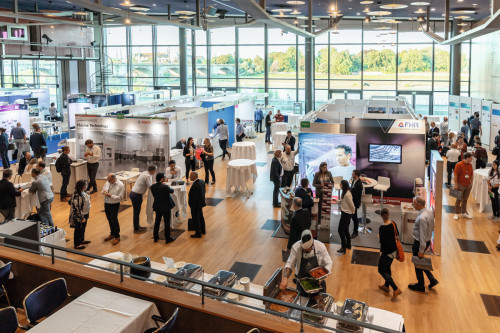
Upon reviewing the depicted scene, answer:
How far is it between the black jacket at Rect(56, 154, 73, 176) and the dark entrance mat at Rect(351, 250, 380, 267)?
21.6 ft

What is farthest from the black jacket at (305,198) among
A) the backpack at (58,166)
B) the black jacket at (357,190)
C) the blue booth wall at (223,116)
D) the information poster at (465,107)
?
the information poster at (465,107)

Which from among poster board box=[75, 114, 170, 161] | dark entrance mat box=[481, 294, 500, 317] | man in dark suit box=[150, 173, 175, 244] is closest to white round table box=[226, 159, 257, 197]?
poster board box=[75, 114, 170, 161]

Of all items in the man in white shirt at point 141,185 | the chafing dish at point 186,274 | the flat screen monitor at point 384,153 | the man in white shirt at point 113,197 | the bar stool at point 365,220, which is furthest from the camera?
the flat screen monitor at point 384,153

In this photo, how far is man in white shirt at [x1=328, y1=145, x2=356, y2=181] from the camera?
10414mm

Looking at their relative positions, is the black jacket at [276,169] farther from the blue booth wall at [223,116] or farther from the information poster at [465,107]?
the information poster at [465,107]

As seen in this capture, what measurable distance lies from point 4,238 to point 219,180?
7.74 metres

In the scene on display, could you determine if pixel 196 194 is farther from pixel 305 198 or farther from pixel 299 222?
pixel 299 222

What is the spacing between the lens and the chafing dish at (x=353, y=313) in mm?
3851

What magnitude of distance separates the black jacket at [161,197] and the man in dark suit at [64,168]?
11.8 feet

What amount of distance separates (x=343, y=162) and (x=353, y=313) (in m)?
6.67

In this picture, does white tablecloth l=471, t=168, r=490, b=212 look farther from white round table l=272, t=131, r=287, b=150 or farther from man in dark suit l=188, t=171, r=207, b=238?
white round table l=272, t=131, r=287, b=150

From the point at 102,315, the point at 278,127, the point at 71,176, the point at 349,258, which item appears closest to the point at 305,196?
the point at 349,258

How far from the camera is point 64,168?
10.7 m

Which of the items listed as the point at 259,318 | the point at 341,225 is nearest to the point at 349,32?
the point at 341,225
